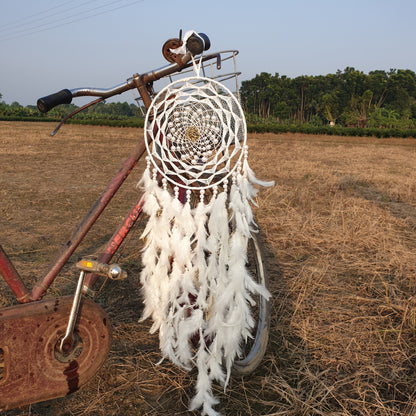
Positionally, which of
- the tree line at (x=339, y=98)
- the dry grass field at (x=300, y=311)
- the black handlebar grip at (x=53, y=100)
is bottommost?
the tree line at (x=339, y=98)

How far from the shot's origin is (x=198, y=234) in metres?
1.73

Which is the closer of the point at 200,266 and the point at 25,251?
the point at 200,266

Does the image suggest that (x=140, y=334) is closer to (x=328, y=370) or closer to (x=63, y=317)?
(x=63, y=317)

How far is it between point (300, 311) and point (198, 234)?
1.36 m

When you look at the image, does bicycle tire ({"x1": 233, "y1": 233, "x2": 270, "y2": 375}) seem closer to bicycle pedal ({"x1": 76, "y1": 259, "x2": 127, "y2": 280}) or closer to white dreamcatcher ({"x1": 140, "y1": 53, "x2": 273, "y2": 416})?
white dreamcatcher ({"x1": 140, "y1": 53, "x2": 273, "y2": 416})

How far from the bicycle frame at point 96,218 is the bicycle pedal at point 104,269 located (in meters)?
0.20

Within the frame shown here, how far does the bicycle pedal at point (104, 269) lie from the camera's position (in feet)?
4.87

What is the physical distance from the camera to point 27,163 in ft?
30.8

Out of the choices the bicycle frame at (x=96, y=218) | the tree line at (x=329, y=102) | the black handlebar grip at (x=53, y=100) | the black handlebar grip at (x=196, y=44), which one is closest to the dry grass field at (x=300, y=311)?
the bicycle frame at (x=96, y=218)

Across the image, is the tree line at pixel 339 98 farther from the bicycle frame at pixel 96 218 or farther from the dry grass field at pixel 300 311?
the bicycle frame at pixel 96 218

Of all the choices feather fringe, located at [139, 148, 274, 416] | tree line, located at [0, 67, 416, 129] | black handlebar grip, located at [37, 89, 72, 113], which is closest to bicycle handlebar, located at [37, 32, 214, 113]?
black handlebar grip, located at [37, 89, 72, 113]

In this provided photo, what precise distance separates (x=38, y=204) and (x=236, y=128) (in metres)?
4.79

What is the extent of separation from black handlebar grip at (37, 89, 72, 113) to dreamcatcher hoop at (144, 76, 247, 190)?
38 cm

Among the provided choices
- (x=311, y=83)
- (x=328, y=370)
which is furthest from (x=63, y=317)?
(x=311, y=83)
